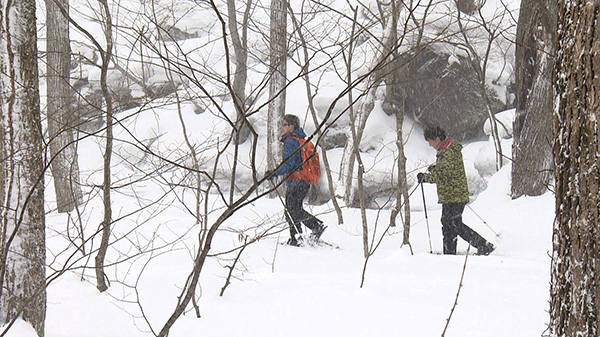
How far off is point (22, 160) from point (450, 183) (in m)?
4.12

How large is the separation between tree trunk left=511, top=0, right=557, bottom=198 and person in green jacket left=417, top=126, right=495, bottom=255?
2211 mm

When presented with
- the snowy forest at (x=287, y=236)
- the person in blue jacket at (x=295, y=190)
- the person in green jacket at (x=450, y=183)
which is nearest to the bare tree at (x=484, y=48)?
the snowy forest at (x=287, y=236)

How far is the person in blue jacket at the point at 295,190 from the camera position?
5840mm

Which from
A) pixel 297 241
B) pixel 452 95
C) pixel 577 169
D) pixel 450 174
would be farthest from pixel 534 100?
pixel 577 169

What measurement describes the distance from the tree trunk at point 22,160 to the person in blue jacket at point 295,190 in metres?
2.84

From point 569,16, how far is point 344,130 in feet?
40.5

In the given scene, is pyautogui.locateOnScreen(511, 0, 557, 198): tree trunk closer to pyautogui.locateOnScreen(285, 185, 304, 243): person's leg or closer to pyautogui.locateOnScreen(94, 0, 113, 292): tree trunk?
pyautogui.locateOnScreen(285, 185, 304, 243): person's leg

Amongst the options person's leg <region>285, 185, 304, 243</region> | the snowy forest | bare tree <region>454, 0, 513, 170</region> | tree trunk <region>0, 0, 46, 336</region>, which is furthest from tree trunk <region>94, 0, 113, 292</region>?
bare tree <region>454, 0, 513, 170</region>

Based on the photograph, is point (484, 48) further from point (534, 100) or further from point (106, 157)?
point (106, 157)

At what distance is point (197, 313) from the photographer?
3.64m

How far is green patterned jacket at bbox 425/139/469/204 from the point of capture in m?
5.89

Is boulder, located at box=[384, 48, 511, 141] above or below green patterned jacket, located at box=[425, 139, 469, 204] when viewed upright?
above

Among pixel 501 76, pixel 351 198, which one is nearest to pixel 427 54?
pixel 501 76

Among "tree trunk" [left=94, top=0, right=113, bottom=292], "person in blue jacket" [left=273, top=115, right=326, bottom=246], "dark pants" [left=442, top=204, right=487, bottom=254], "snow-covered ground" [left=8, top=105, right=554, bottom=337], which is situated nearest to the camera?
"snow-covered ground" [left=8, top=105, right=554, bottom=337]
